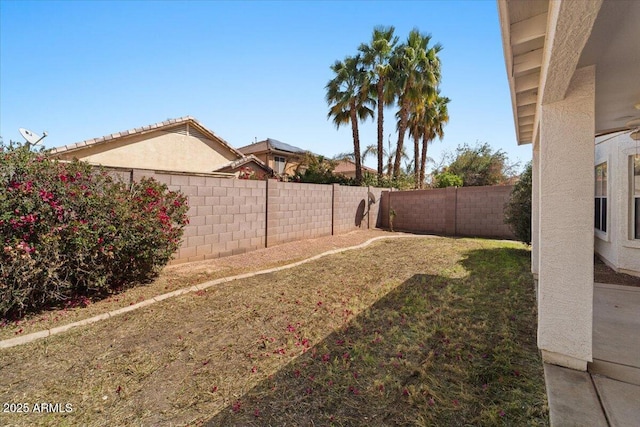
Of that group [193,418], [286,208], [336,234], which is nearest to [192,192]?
[286,208]

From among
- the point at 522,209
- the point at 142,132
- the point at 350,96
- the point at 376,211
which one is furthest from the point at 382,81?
the point at 142,132

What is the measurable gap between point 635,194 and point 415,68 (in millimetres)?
12904

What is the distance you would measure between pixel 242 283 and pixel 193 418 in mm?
3639

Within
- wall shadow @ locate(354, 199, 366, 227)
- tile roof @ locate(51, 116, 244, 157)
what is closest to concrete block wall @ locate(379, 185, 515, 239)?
wall shadow @ locate(354, 199, 366, 227)

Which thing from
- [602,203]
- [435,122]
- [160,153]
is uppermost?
[435,122]

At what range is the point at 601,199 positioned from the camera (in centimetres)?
733

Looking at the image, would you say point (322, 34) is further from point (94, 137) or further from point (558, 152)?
point (94, 137)

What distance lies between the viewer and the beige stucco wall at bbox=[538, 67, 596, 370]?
98.7 inches

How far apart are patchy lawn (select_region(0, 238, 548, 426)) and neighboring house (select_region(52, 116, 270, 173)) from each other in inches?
470

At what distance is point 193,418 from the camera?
2289 millimetres

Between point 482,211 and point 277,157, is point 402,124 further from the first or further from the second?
point 277,157

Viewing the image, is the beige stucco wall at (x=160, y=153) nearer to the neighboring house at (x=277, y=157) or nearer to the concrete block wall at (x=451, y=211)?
the neighboring house at (x=277, y=157)

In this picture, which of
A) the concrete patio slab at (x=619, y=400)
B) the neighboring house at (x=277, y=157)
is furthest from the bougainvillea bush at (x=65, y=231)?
the neighboring house at (x=277, y=157)

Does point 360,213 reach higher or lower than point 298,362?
higher
